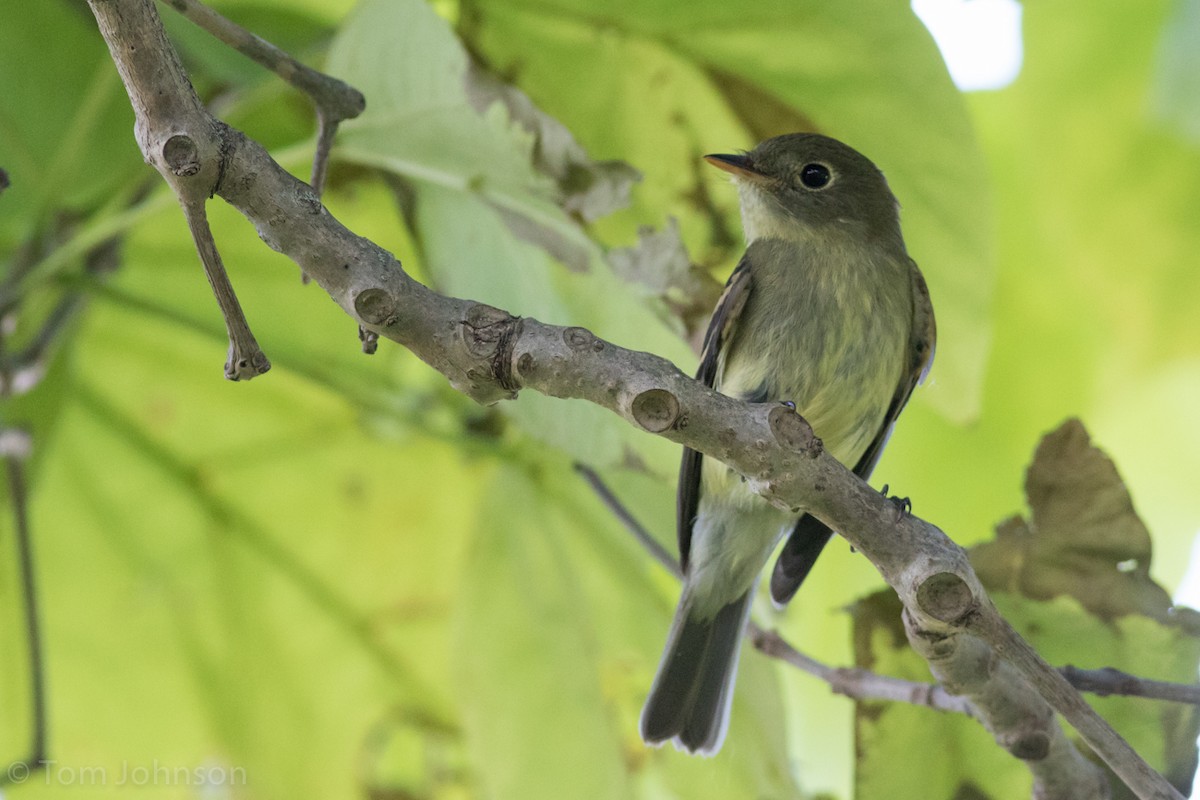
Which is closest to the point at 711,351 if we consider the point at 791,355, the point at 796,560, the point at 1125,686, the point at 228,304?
the point at 791,355

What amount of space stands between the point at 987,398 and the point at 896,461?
0.14 m

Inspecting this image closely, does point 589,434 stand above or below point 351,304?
above

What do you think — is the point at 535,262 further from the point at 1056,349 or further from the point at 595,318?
the point at 1056,349

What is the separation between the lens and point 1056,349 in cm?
150

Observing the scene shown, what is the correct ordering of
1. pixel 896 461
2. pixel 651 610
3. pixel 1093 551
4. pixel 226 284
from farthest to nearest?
pixel 651 610 → pixel 896 461 → pixel 1093 551 → pixel 226 284

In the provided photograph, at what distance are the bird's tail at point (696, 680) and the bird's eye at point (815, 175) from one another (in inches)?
23.4

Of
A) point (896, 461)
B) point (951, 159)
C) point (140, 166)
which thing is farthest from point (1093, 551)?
point (140, 166)

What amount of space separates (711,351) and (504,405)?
15.4 inches

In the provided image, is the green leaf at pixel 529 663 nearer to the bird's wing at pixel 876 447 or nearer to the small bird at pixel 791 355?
the small bird at pixel 791 355

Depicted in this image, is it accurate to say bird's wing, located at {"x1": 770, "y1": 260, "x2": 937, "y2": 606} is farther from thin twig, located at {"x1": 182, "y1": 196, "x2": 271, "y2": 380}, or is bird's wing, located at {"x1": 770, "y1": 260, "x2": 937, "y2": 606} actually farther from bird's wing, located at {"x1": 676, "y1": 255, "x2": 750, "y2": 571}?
thin twig, located at {"x1": 182, "y1": 196, "x2": 271, "y2": 380}

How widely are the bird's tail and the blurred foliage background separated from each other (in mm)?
33

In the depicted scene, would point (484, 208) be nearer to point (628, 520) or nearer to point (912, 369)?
point (628, 520)

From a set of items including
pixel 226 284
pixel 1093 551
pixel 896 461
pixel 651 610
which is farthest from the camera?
pixel 651 610

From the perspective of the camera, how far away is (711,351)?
62.4 inches
